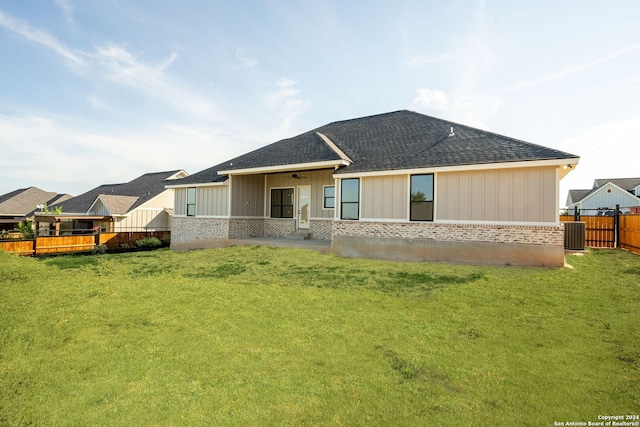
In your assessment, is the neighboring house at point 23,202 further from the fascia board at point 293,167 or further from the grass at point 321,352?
the grass at point 321,352

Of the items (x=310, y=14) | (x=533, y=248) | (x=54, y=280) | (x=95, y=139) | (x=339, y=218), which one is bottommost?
(x=54, y=280)

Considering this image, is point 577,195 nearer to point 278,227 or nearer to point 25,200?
point 278,227

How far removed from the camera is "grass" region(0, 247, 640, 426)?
9.36ft

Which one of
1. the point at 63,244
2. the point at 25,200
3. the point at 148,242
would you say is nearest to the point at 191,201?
the point at 148,242

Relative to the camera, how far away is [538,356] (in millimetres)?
3883

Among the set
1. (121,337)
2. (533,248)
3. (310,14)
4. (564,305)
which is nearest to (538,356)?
(564,305)

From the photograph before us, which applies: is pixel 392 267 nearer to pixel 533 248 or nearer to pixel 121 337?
pixel 533 248

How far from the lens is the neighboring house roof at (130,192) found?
29.6m

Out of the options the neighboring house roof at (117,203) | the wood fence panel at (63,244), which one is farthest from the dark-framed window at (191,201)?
the neighboring house roof at (117,203)

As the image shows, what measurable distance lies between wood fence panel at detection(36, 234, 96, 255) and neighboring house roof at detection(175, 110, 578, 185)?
6564mm

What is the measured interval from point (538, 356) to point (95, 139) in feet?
83.4

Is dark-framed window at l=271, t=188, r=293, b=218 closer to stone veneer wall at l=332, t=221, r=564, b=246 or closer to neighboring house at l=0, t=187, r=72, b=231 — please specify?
stone veneer wall at l=332, t=221, r=564, b=246

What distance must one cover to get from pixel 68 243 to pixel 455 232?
67.7 feet

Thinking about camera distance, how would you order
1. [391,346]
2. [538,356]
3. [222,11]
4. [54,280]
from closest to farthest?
[538,356]
[391,346]
[54,280]
[222,11]
